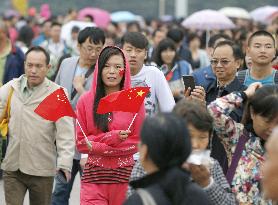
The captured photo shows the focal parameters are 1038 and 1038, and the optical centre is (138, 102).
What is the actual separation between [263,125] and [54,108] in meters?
2.26

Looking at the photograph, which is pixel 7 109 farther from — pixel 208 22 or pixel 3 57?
pixel 208 22

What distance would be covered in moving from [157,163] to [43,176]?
11.5 ft

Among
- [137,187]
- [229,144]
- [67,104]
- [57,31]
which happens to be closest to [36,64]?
[67,104]

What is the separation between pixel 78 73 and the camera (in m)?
8.96

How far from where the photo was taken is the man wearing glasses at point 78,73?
8.66 m

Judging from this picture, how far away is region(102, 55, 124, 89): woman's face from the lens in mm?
7180

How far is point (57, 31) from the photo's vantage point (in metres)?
17.3

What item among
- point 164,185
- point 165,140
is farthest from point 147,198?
point 165,140

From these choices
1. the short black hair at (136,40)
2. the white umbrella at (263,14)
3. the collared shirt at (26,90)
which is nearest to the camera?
the collared shirt at (26,90)

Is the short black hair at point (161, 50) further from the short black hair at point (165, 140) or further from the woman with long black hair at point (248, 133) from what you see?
the short black hair at point (165, 140)

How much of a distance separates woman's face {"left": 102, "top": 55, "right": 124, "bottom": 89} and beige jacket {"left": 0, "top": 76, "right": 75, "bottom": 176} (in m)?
0.67

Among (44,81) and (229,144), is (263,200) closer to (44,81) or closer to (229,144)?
(229,144)

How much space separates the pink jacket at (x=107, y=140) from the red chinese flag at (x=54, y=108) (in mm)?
118

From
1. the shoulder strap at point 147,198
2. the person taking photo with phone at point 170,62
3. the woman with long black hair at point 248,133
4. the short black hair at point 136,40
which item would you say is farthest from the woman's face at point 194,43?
the shoulder strap at point 147,198
